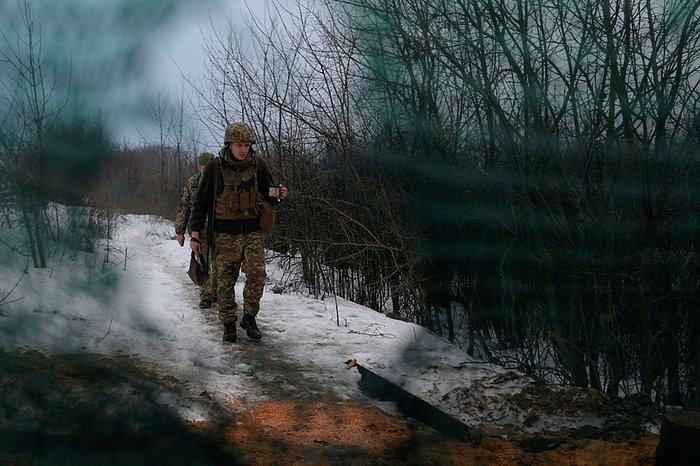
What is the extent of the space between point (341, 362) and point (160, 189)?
2.21 metres

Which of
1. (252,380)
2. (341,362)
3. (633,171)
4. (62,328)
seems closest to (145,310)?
(62,328)

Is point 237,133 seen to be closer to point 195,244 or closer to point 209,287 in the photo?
point 195,244

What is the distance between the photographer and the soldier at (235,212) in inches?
156

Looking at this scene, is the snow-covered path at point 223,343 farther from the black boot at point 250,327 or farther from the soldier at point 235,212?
the soldier at point 235,212

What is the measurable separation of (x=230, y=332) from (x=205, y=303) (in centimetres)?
100

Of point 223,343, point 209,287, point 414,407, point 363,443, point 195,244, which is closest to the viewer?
point 363,443

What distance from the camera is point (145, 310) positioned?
132 centimetres

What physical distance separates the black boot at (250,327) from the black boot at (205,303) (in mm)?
592

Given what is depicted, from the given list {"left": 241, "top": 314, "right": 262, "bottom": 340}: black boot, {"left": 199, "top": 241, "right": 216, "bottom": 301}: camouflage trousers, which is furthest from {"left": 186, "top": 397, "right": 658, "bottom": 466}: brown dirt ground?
{"left": 199, "top": 241, "right": 216, "bottom": 301}: camouflage trousers

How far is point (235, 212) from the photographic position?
13.4 ft

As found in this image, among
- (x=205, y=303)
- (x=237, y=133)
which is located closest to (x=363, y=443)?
(x=237, y=133)

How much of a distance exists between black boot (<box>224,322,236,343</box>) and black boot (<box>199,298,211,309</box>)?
2.46 feet

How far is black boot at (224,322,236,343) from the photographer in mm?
3918

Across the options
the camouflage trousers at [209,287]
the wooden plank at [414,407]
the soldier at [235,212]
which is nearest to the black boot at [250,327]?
the soldier at [235,212]
